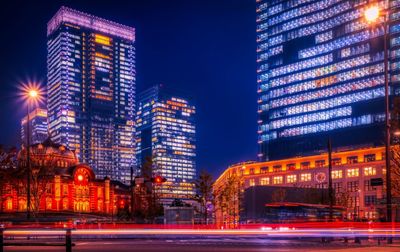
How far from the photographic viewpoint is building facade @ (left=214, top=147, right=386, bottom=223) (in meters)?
122

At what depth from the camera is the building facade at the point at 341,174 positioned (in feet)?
400

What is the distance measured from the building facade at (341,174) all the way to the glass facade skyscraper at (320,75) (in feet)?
48.9

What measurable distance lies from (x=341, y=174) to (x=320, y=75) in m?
40.7

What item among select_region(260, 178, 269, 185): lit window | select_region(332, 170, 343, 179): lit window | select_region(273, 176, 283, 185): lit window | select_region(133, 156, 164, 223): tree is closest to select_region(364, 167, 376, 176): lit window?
select_region(332, 170, 343, 179): lit window

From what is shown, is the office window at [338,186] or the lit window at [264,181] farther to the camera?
the lit window at [264,181]

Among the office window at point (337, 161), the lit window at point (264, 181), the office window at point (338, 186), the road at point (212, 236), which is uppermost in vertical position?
the office window at point (337, 161)

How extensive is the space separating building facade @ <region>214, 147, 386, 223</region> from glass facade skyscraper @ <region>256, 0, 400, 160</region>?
587 inches

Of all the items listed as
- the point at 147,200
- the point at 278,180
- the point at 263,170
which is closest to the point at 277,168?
the point at 278,180

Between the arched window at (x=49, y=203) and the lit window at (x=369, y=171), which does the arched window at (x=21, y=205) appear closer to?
the arched window at (x=49, y=203)

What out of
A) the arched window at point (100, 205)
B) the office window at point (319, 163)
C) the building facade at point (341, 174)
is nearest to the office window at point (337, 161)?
the building facade at point (341, 174)

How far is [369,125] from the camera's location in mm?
147375

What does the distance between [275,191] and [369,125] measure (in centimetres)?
5883

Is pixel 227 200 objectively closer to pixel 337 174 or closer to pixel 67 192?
pixel 67 192

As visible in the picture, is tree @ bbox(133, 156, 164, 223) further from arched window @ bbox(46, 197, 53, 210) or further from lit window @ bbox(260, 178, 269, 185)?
lit window @ bbox(260, 178, 269, 185)
